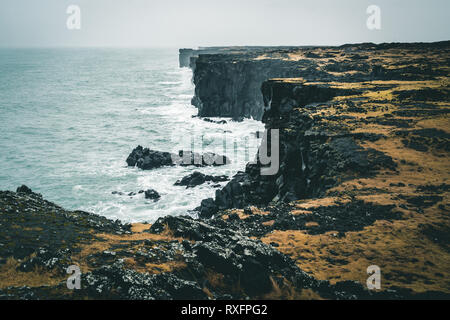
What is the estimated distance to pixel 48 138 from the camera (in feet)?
271

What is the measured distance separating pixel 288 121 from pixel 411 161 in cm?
1563

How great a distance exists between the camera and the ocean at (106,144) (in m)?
49.6

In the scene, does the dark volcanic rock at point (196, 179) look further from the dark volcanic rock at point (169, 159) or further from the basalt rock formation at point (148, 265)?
the basalt rock formation at point (148, 265)

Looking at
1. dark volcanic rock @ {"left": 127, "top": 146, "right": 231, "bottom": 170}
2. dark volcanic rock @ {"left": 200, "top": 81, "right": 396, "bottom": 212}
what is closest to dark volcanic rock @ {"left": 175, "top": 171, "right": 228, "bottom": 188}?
dark volcanic rock @ {"left": 127, "top": 146, "right": 231, "bottom": 170}

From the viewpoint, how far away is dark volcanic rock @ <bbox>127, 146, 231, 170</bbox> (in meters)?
62.1

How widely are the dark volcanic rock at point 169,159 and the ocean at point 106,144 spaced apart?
5.71 ft

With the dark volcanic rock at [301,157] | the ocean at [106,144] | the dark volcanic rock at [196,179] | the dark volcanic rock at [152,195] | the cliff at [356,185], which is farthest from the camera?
the dark volcanic rock at [196,179]

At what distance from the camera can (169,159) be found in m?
64.1

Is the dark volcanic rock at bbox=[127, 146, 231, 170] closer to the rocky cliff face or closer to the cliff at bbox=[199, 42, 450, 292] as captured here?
the cliff at bbox=[199, 42, 450, 292]

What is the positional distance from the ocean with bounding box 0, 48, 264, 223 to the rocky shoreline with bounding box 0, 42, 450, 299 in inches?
559

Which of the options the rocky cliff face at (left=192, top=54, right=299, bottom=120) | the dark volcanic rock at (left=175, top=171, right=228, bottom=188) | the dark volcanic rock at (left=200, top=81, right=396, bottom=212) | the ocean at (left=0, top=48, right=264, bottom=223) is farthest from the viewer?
the rocky cliff face at (left=192, top=54, right=299, bottom=120)

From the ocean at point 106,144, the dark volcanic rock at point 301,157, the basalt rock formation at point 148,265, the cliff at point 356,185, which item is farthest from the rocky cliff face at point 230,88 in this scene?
the basalt rock formation at point 148,265
